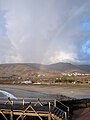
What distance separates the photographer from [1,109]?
29469 millimetres

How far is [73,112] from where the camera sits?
37.0 metres

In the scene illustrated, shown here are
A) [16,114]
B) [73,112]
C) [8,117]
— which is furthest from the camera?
[73,112]

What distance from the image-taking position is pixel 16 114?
2872cm

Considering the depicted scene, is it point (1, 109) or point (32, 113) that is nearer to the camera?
point (32, 113)

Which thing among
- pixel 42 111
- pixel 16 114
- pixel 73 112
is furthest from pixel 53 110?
pixel 73 112

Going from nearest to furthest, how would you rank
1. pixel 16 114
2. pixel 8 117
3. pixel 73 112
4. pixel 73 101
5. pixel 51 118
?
pixel 51 118, pixel 16 114, pixel 8 117, pixel 73 112, pixel 73 101

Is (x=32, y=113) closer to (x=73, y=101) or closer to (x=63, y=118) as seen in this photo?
(x=63, y=118)

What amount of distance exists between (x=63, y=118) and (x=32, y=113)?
8.95 feet

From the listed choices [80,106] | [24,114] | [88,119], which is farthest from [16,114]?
[80,106]

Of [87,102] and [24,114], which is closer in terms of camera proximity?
[24,114]

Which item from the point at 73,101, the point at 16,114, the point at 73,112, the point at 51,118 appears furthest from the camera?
the point at 73,101

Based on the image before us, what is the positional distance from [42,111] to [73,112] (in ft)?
34.1

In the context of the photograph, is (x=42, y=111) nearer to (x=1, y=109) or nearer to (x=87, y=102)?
(x=1, y=109)

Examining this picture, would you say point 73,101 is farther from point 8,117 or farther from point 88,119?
point 8,117
